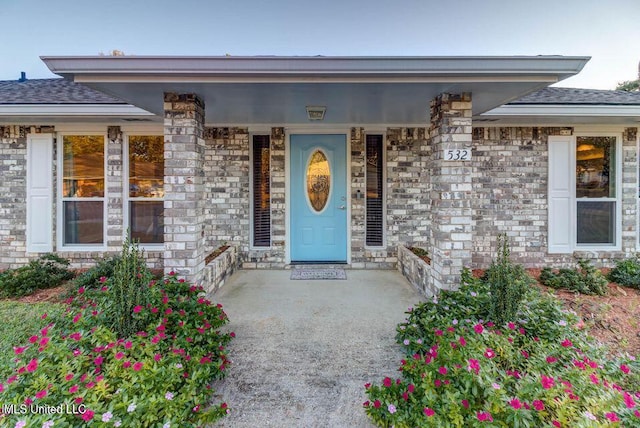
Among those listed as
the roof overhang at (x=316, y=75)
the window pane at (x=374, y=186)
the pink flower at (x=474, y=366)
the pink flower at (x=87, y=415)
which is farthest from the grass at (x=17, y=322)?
the window pane at (x=374, y=186)

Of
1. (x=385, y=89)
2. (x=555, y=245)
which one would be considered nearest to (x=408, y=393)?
(x=385, y=89)

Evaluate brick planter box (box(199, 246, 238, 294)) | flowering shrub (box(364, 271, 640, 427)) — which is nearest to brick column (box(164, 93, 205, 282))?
brick planter box (box(199, 246, 238, 294))

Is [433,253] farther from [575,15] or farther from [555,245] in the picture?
[575,15]

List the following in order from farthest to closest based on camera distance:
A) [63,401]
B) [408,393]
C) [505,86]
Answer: [505,86] < [408,393] < [63,401]

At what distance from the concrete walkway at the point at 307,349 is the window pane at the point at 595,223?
354 cm

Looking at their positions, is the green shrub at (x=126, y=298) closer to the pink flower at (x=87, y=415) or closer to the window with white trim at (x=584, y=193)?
the pink flower at (x=87, y=415)

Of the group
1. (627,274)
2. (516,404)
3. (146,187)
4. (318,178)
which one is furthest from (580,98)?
(146,187)

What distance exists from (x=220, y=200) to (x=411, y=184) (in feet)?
10.7

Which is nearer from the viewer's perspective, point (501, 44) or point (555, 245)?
point (555, 245)

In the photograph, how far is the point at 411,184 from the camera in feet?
17.4

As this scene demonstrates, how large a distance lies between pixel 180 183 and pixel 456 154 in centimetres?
300

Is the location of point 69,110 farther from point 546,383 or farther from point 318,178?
point 546,383

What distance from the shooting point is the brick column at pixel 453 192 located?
3346mm

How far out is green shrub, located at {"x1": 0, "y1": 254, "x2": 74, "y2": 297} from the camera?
4.12 meters
